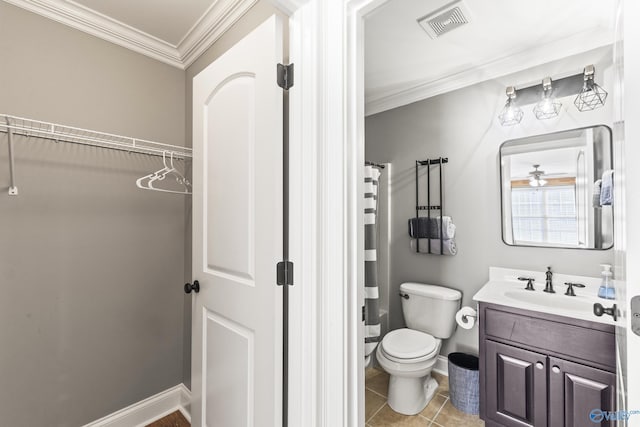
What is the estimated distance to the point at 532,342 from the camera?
1.49m

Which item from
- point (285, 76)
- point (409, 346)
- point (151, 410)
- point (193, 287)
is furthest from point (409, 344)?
point (285, 76)

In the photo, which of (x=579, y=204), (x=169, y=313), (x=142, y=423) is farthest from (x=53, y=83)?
(x=579, y=204)

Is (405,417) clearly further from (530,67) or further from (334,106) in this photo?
(530,67)

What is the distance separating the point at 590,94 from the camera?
5.62 ft

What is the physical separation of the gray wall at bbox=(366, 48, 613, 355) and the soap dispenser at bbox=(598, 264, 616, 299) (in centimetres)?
14

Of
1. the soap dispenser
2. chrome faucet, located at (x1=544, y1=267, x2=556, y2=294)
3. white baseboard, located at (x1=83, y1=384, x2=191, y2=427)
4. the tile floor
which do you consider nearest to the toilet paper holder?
chrome faucet, located at (x1=544, y1=267, x2=556, y2=294)

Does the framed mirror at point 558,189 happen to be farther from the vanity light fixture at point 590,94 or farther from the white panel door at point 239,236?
the white panel door at point 239,236

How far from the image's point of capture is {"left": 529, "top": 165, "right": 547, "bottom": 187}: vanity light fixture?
1.90m

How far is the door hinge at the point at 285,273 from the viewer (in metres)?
0.99

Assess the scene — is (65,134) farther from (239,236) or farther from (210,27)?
(239,236)

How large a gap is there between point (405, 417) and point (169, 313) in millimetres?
1690

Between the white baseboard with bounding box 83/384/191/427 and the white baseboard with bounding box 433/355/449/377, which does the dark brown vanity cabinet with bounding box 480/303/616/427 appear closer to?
the white baseboard with bounding box 433/355/449/377

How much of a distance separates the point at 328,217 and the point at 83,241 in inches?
57.5

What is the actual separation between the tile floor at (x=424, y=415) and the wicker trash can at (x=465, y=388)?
46 mm
